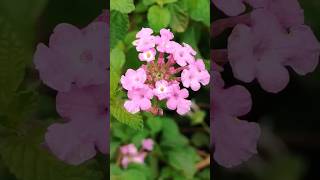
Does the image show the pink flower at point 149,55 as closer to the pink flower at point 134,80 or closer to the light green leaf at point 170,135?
the pink flower at point 134,80

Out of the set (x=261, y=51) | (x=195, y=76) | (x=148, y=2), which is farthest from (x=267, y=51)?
(x=148, y=2)

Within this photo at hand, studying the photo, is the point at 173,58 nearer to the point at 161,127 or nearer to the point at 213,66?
the point at 213,66

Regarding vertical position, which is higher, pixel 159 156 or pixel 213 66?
pixel 213 66

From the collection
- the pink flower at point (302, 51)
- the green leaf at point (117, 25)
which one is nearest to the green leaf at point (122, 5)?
the green leaf at point (117, 25)

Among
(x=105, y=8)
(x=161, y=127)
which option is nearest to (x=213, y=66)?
(x=105, y=8)

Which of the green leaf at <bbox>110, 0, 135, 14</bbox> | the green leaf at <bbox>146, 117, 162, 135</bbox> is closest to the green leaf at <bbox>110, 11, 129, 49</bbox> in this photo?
the green leaf at <bbox>110, 0, 135, 14</bbox>

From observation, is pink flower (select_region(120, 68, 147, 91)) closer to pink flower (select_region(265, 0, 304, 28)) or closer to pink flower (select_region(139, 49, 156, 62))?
pink flower (select_region(139, 49, 156, 62))

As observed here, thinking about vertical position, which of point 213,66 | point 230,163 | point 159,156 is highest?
point 213,66
